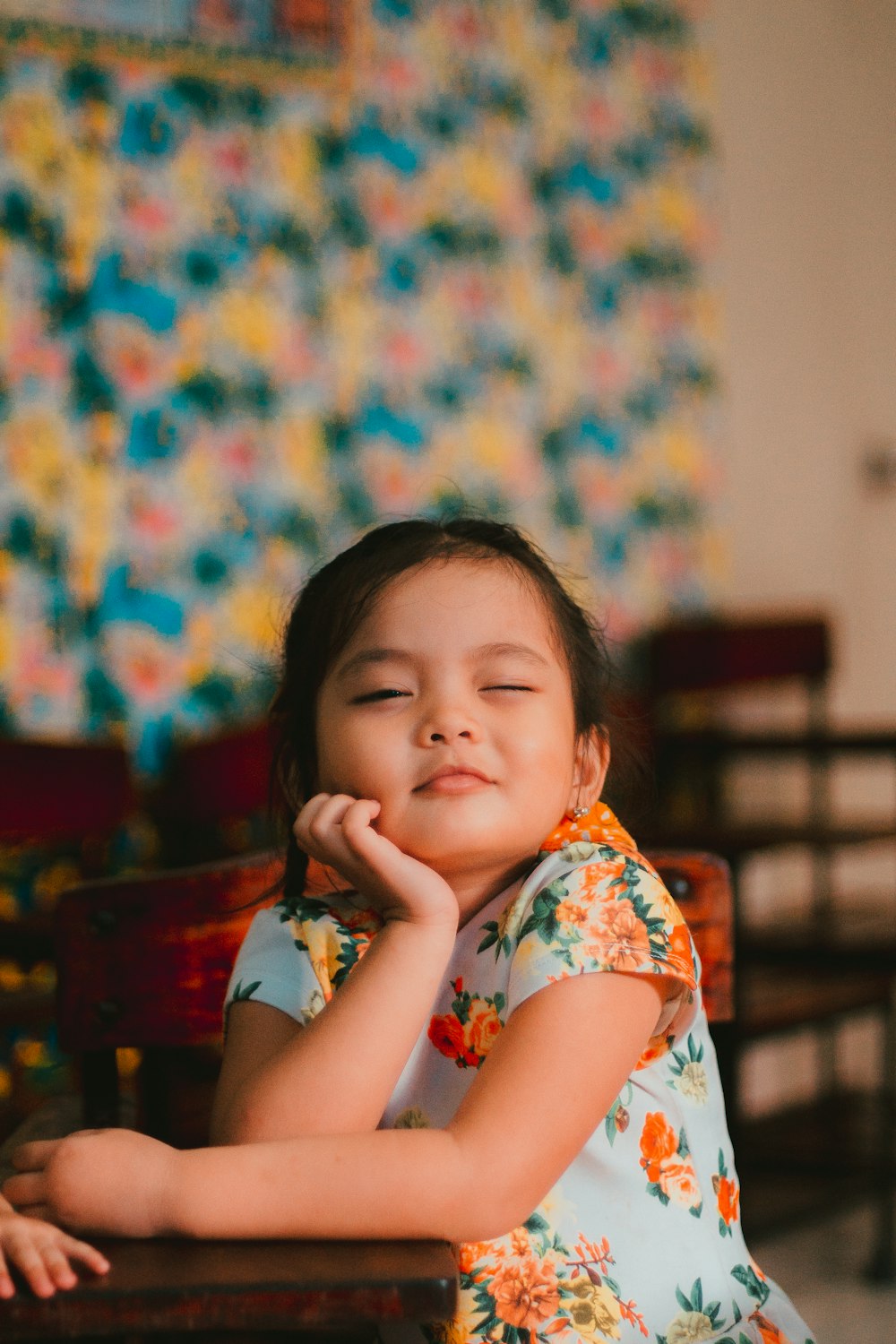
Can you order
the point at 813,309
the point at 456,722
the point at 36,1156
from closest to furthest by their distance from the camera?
1. the point at 36,1156
2. the point at 456,722
3. the point at 813,309

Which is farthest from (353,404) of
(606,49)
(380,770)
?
(380,770)

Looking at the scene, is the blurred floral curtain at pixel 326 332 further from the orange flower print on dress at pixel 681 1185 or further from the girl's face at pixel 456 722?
the orange flower print on dress at pixel 681 1185

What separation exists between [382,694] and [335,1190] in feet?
1.10

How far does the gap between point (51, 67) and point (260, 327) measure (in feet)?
1.81

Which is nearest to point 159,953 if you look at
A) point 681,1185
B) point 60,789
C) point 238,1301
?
point 681,1185

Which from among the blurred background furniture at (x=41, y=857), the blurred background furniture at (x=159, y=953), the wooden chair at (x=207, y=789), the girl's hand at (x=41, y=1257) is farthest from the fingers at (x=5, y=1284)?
the wooden chair at (x=207, y=789)

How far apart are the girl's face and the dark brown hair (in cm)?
2

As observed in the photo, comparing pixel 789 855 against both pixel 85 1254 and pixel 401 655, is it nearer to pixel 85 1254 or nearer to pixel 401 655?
pixel 401 655

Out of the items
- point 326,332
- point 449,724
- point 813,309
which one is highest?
point 813,309

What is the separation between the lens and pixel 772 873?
139 inches

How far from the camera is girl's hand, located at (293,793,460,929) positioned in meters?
0.87

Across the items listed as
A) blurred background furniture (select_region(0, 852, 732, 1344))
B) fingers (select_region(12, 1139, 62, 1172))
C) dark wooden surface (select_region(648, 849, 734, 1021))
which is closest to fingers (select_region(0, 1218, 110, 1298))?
fingers (select_region(12, 1139, 62, 1172))

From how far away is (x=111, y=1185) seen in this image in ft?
2.35

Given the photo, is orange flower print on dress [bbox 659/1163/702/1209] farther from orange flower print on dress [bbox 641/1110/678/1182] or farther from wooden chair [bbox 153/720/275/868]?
wooden chair [bbox 153/720/275/868]
